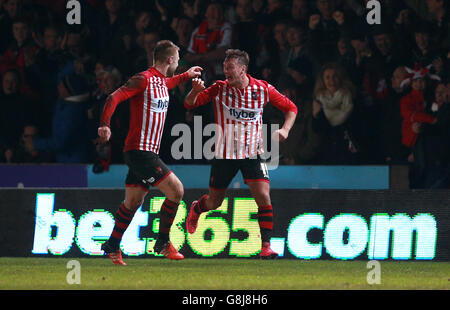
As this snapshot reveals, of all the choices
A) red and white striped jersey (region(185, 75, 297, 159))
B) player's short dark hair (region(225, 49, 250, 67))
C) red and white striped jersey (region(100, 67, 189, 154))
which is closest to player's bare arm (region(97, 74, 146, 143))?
red and white striped jersey (region(100, 67, 189, 154))

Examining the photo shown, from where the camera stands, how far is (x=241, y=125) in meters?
9.16

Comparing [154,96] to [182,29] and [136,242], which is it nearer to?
[136,242]

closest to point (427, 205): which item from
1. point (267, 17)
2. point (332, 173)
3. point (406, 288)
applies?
point (332, 173)

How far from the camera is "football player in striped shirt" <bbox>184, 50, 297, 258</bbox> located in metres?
9.05

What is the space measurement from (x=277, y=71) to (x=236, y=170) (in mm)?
3130

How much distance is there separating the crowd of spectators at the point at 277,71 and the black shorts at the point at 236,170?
8.09 feet

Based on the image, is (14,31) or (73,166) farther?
(14,31)

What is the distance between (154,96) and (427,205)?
3.05 metres

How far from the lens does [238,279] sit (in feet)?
26.0

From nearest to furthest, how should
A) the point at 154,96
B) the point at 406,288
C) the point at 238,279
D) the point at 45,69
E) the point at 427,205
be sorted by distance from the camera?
1. the point at 406,288
2. the point at 238,279
3. the point at 154,96
4. the point at 427,205
5. the point at 45,69

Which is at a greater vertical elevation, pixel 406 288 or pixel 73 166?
pixel 73 166

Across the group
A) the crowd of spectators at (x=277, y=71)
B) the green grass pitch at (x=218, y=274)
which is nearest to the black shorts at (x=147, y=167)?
the green grass pitch at (x=218, y=274)

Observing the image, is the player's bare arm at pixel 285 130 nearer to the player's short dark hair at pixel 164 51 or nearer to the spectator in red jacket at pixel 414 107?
the player's short dark hair at pixel 164 51

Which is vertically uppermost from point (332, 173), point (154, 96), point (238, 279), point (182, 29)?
point (182, 29)
